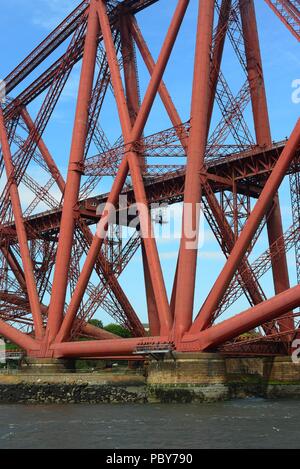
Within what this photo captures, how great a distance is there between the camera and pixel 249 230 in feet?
93.5

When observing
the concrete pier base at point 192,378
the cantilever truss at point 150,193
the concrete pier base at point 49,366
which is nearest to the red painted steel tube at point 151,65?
the cantilever truss at point 150,193

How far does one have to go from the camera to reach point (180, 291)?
102ft

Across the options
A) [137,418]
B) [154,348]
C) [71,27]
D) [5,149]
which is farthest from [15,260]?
[137,418]

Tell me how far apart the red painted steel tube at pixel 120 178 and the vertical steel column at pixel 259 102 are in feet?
15.6

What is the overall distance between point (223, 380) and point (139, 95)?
22.3m

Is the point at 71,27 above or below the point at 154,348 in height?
above

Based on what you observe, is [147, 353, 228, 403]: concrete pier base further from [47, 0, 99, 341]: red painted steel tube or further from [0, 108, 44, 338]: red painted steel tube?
[0, 108, 44, 338]: red painted steel tube

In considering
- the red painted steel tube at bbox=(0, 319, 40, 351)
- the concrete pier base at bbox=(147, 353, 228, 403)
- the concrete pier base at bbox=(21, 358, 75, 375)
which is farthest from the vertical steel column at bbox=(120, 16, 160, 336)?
the concrete pier base at bbox=(147, 353, 228, 403)

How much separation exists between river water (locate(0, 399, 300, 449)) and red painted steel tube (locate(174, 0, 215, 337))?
4548 millimetres

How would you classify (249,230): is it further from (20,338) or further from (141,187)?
(20,338)

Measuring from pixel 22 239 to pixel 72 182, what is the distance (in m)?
6.02

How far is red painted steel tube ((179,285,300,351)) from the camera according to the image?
25.8 m

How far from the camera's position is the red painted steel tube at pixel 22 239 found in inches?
1639
